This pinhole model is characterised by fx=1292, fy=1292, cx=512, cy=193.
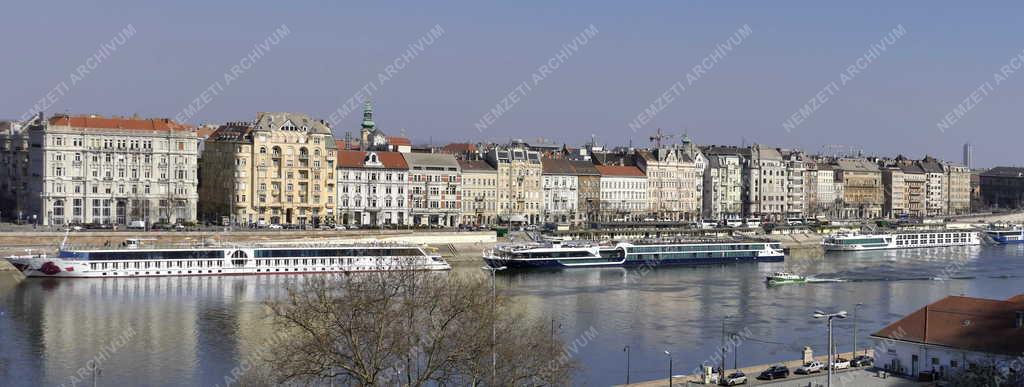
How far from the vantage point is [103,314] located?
40.5m

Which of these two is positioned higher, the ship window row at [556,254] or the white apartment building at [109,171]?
the white apartment building at [109,171]

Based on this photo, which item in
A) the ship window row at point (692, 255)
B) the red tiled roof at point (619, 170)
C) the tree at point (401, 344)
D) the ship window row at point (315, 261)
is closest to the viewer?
the tree at point (401, 344)

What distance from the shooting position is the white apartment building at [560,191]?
86750 millimetres

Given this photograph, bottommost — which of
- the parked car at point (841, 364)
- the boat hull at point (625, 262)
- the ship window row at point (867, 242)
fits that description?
the parked car at point (841, 364)

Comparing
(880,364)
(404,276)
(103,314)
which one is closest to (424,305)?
(404,276)

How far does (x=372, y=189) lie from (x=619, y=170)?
76.9 ft

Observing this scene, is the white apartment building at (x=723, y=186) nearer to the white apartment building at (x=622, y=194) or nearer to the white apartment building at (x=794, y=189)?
the white apartment building at (x=794, y=189)

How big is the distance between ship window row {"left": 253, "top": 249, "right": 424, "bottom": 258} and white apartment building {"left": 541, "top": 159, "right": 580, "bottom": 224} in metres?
29.2

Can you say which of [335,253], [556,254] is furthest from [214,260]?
[556,254]

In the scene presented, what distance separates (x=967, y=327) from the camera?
27.7 m

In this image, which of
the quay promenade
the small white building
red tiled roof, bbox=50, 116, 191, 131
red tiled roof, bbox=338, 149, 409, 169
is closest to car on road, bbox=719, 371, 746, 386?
the quay promenade

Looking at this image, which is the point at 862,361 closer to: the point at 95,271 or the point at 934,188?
the point at 95,271

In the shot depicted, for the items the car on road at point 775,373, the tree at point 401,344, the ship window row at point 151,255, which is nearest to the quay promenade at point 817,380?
the car on road at point 775,373

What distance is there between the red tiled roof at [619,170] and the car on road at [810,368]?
6154 cm
